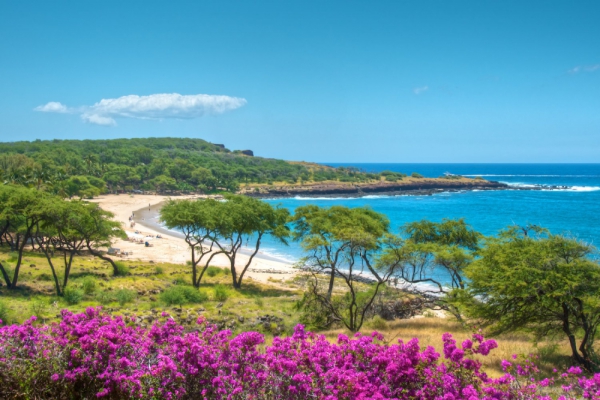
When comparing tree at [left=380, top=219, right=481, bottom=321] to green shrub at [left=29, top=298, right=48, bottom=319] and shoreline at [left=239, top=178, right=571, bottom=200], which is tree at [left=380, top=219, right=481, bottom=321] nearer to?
green shrub at [left=29, top=298, right=48, bottom=319]

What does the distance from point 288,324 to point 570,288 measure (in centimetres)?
966

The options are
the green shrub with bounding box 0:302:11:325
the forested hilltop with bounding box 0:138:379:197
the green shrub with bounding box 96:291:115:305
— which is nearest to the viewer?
the green shrub with bounding box 0:302:11:325

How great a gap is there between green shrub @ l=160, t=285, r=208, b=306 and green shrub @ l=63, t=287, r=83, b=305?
361 cm

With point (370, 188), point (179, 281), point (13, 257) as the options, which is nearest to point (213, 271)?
point (179, 281)

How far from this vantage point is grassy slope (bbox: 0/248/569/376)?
1386cm

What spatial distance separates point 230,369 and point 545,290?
9.22 metres

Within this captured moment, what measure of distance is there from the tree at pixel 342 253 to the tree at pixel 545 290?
13.1 ft

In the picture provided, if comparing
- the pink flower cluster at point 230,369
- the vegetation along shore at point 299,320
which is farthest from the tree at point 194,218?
the pink flower cluster at point 230,369

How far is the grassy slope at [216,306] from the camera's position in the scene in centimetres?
1386

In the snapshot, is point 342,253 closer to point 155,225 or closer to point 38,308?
point 38,308

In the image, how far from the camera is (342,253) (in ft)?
87.7

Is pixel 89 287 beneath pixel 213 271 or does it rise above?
above

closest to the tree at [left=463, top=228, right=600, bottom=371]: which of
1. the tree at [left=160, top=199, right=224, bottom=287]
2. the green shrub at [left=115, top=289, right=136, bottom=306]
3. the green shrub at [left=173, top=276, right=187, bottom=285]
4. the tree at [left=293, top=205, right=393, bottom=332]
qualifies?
the tree at [left=293, top=205, right=393, bottom=332]

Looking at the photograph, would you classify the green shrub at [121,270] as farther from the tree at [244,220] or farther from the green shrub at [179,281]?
the tree at [244,220]
